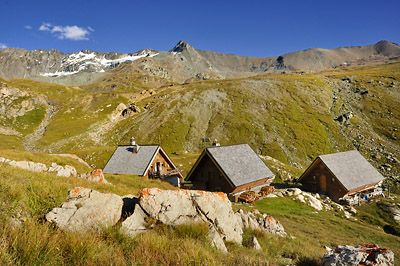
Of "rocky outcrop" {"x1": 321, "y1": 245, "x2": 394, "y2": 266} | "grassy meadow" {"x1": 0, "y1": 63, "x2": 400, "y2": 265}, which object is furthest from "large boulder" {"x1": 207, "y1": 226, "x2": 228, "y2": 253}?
"rocky outcrop" {"x1": 321, "y1": 245, "x2": 394, "y2": 266}

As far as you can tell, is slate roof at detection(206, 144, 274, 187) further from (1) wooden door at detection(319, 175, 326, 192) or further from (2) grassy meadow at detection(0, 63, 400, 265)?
(1) wooden door at detection(319, 175, 326, 192)

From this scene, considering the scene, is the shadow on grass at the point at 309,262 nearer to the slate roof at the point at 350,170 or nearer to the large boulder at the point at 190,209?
the large boulder at the point at 190,209

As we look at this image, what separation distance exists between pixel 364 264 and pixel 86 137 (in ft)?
353

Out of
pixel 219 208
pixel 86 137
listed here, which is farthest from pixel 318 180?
pixel 86 137

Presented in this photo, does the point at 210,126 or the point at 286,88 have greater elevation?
the point at 286,88

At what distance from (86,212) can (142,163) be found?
33393 millimetres

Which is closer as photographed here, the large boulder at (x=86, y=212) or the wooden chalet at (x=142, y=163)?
the large boulder at (x=86, y=212)

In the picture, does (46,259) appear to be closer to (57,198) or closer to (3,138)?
(57,198)

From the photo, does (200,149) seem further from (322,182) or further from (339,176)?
(339,176)

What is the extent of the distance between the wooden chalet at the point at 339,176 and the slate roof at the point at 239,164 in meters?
9.09

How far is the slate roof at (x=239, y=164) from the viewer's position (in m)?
36.2

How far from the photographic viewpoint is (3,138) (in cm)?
10144

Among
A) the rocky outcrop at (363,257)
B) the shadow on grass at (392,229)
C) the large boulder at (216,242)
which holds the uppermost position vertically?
the large boulder at (216,242)

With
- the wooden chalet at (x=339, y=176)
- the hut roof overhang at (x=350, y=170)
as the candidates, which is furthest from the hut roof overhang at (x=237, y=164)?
the hut roof overhang at (x=350, y=170)
